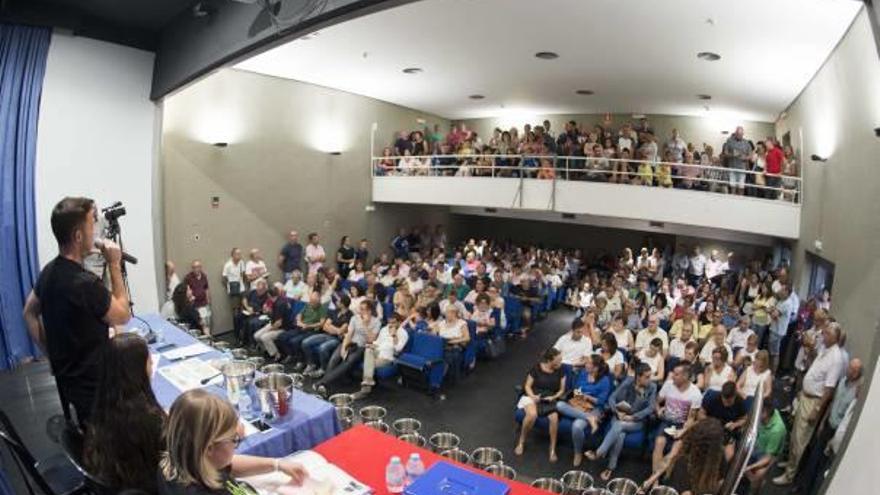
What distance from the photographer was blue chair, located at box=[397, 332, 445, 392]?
6625 millimetres

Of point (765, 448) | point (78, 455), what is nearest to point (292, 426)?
point (78, 455)

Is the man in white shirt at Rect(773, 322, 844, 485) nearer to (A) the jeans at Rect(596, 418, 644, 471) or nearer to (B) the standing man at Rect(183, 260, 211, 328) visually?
(A) the jeans at Rect(596, 418, 644, 471)

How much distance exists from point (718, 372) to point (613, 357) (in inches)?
43.7

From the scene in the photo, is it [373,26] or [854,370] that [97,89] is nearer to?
[373,26]

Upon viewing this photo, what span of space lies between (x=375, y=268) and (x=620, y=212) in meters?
4.94

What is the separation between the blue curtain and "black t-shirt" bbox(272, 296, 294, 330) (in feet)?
10.2

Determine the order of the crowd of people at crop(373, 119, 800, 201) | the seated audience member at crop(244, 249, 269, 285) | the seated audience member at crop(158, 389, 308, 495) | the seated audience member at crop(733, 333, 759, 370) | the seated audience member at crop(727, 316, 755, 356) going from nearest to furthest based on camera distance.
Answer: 1. the seated audience member at crop(158, 389, 308, 495)
2. the seated audience member at crop(733, 333, 759, 370)
3. the seated audience member at crop(727, 316, 755, 356)
4. the crowd of people at crop(373, 119, 800, 201)
5. the seated audience member at crop(244, 249, 269, 285)

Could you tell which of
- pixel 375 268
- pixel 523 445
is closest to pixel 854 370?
pixel 523 445

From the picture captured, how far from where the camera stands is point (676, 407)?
5.18 meters

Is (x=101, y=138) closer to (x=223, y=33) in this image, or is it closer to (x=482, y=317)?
(x=223, y=33)

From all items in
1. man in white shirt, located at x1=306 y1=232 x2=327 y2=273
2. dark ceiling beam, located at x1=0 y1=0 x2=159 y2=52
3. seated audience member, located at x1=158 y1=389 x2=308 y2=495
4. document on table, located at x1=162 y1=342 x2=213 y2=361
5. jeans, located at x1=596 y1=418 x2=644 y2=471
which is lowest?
jeans, located at x1=596 y1=418 x2=644 y2=471

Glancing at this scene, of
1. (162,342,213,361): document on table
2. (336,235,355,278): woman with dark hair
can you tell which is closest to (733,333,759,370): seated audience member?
(162,342,213,361): document on table

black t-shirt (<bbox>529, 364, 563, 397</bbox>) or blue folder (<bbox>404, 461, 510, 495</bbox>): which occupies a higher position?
blue folder (<bbox>404, 461, 510, 495</bbox>)

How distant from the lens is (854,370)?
450 cm
